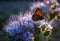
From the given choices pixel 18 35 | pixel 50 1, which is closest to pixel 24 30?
pixel 18 35

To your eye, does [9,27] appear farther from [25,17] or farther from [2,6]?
[2,6]

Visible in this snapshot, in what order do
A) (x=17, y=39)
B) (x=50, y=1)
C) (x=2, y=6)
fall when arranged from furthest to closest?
(x=2, y=6) < (x=50, y=1) < (x=17, y=39)

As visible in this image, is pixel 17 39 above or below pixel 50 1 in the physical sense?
below

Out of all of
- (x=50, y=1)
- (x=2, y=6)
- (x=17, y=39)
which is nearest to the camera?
(x=17, y=39)

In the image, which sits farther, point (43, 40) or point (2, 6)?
point (2, 6)

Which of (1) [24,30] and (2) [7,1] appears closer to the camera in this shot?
(1) [24,30]

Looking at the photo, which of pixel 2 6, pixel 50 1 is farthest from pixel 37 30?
pixel 2 6

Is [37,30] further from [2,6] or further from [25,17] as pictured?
[2,6]

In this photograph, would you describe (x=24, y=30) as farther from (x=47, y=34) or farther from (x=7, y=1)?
(x=7, y=1)
